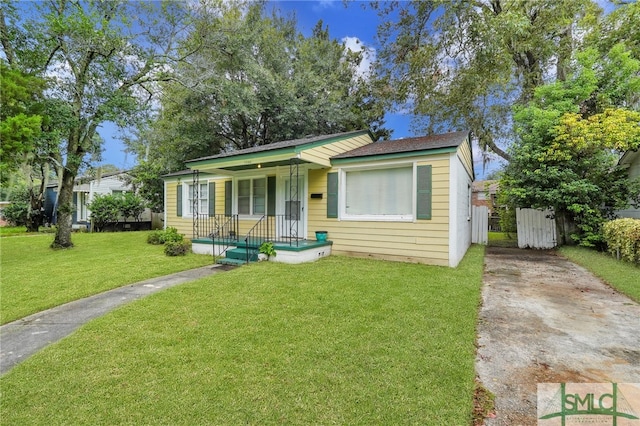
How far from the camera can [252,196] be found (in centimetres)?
990

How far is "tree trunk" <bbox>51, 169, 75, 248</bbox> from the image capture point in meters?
10.0

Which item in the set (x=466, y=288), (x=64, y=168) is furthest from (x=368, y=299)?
(x=64, y=168)

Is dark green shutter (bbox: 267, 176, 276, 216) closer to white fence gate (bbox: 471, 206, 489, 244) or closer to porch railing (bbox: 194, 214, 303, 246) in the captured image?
porch railing (bbox: 194, 214, 303, 246)

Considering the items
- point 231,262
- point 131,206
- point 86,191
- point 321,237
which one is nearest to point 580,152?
point 321,237

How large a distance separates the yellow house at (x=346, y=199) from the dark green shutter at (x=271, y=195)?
1.2 inches

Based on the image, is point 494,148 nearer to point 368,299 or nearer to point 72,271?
point 368,299

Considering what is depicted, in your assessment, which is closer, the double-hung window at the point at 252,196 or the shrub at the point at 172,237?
the shrub at the point at 172,237

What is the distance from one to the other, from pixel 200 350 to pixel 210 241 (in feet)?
20.8

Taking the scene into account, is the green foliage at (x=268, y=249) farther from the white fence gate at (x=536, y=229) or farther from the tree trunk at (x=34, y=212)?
the tree trunk at (x=34, y=212)

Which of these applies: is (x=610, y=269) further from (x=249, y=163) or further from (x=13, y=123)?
(x=13, y=123)

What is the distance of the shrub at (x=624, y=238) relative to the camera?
6.79m

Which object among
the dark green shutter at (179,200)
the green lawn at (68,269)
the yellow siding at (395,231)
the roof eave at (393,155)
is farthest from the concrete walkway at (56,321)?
the dark green shutter at (179,200)

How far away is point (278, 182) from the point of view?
30.5 ft

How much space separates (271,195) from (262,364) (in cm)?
702
